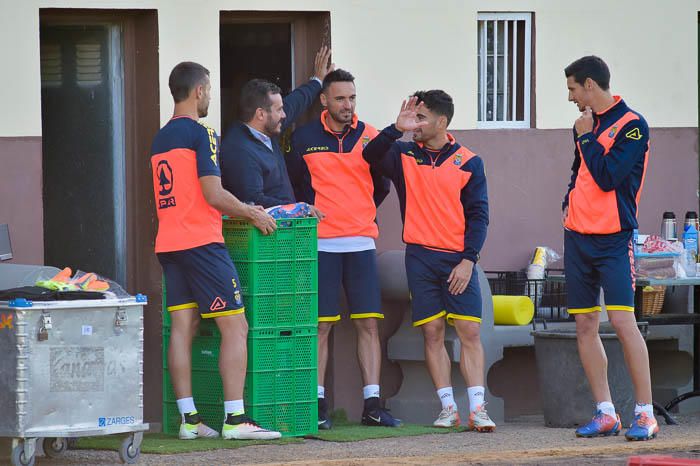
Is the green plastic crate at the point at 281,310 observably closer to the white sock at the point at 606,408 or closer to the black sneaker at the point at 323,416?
the black sneaker at the point at 323,416

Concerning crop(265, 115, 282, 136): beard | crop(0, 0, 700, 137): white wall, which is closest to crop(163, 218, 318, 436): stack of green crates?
crop(265, 115, 282, 136): beard

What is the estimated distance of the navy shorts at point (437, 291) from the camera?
32.7 ft

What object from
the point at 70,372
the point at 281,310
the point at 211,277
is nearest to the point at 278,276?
the point at 281,310

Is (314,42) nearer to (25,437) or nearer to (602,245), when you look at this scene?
(602,245)

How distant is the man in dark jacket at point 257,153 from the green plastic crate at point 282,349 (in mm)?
819

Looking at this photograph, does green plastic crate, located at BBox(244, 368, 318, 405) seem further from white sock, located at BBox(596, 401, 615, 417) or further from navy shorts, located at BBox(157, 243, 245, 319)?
white sock, located at BBox(596, 401, 615, 417)

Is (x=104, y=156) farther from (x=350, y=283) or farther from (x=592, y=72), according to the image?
(x=592, y=72)

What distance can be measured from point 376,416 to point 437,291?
955mm

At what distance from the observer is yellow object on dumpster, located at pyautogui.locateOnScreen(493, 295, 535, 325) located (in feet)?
35.2

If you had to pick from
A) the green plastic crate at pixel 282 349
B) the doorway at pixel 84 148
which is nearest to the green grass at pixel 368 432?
the green plastic crate at pixel 282 349

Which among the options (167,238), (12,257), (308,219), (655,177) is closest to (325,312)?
(308,219)

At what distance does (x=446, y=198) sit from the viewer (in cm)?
995

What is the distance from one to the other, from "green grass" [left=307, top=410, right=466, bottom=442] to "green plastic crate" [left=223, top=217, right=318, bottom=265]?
1.16 metres

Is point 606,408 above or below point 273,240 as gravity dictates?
below
